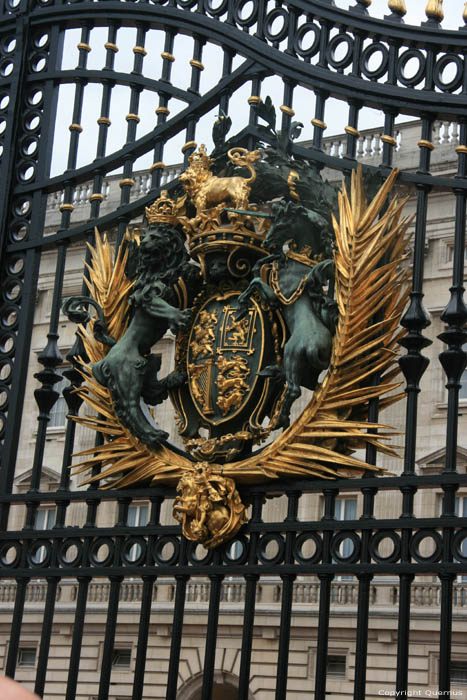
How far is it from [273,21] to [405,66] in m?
1.23

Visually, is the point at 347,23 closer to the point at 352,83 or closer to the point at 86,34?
the point at 352,83

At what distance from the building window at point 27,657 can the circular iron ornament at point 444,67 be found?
17.3m

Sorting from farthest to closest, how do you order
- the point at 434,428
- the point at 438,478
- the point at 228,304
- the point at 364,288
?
1. the point at 434,428
2. the point at 228,304
3. the point at 364,288
4. the point at 438,478

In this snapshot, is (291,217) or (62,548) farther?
(62,548)

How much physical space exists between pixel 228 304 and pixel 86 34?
3.04 meters

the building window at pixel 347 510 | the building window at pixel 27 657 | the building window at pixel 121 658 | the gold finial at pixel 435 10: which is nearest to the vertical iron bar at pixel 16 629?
the gold finial at pixel 435 10

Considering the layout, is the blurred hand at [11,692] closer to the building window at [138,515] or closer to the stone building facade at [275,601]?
the stone building facade at [275,601]

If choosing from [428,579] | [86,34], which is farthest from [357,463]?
[428,579]

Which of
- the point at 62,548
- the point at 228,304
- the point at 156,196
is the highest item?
the point at 156,196

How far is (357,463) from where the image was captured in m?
8.31

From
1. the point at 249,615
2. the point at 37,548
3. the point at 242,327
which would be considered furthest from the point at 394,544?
the point at 37,548

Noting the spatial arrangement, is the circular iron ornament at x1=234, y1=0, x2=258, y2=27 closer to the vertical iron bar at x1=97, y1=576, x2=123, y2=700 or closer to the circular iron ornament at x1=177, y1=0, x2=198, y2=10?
the circular iron ornament at x1=177, y1=0, x2=198, y2=10

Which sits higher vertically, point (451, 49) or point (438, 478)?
point (451, 49)

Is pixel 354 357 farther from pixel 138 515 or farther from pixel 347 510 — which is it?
pixel 138 515
